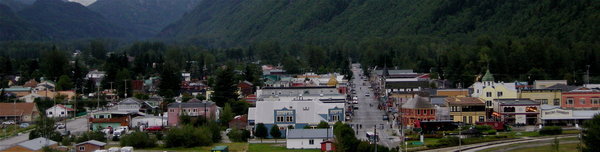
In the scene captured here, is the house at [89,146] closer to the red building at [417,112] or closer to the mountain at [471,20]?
the red building at [417,112]

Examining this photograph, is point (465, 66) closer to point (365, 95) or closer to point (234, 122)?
point (365, 95)

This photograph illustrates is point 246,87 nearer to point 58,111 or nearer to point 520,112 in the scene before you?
point 58,111

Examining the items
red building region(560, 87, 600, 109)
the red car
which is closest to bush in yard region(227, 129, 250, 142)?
the red car

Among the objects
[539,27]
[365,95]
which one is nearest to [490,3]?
[539,27]

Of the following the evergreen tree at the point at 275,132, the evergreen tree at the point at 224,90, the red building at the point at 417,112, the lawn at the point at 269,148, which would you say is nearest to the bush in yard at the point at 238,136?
the evergreen tree at the point at 275,132

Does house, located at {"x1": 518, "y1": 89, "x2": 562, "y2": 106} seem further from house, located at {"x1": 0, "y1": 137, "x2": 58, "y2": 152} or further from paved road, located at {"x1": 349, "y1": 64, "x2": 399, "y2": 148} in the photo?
house, located at {"x1": 0, "y1": 137, "x2": 58, "y2": 152}

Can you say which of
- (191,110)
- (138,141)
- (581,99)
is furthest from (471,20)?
(138,141)
